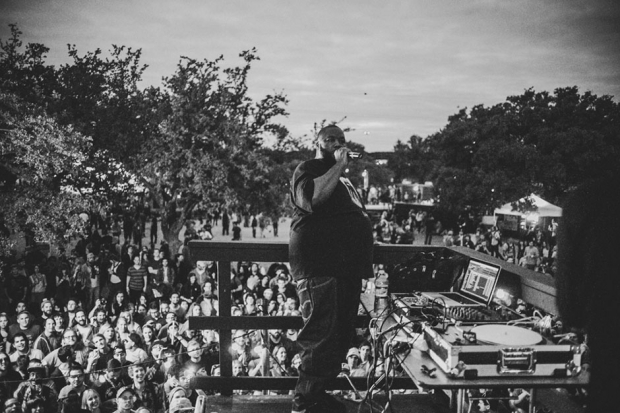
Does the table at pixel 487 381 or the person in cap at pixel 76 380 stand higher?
the table at pixel 487 381

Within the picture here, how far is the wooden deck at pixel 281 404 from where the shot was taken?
8.29ft

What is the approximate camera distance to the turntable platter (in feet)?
5.88

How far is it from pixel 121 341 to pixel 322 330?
5.34m

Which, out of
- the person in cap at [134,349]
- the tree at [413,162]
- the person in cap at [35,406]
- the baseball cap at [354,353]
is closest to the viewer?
the person in cap at [35,406]

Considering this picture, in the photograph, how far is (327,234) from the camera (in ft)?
7.65

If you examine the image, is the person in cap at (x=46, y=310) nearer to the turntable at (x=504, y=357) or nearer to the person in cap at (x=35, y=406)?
the person in cap at (x=35, y=406)

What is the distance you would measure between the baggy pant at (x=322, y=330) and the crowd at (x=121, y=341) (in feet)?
1.95

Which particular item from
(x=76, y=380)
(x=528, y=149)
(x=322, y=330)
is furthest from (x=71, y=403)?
(x=528, y=149)

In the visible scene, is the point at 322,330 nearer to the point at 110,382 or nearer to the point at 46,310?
the point at 110,382

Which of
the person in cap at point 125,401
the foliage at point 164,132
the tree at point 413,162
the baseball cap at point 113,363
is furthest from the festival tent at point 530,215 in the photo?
the tree at point 413,162

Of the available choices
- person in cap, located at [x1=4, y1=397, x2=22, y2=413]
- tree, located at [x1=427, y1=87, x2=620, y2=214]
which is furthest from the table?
tree, located at [x1=427, y1=87, x2=620, y2=214]

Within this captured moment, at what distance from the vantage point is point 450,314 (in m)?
2.29

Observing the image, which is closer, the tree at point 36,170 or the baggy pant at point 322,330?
the baggy pant at point 322,330

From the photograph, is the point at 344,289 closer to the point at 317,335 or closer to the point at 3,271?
the point at 317,335
